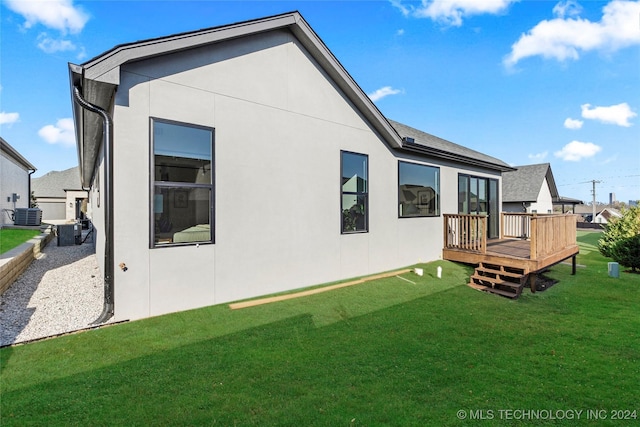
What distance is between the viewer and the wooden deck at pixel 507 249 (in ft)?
22.7

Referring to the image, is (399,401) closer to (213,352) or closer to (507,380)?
(507,380)

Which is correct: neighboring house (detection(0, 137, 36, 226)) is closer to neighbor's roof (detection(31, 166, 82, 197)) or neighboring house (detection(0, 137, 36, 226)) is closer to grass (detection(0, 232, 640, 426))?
neighbor's roof (detection(31, 166, 82, 197))

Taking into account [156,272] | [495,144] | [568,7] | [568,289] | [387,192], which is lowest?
[568,289]

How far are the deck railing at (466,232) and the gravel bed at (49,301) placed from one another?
8.56 meters

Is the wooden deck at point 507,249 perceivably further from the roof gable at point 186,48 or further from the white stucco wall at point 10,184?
the white stucco wall at point 10,184

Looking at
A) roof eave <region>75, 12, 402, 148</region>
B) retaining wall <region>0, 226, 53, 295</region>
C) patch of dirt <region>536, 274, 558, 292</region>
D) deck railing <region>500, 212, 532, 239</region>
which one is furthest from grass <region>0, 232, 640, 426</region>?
deck railing <region>500, 212, 532, 239</region>

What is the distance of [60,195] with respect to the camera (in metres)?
31.1

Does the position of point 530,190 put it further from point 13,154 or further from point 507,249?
point 13,154

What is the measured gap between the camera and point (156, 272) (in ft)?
14.9

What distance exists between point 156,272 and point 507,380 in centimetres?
480

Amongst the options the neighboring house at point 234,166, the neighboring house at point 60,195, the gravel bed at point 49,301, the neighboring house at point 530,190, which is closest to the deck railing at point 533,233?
the neighboring house at point 234,166

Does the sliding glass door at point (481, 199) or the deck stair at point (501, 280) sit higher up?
the sliding glass door at point (481, 199)

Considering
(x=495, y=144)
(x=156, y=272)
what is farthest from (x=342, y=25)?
(x=495, y=144)

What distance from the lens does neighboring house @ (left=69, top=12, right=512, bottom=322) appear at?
4.34 m
